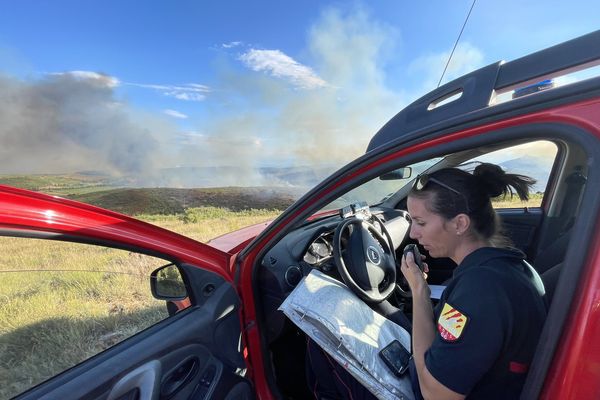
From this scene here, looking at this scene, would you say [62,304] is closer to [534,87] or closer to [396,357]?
[396,357]

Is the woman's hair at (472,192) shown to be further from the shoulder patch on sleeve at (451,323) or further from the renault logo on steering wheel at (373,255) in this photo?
the renault logo on steering wheel at (373,255)

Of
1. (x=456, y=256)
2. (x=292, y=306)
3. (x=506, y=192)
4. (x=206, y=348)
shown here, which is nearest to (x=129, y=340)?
(x=206, y=348)

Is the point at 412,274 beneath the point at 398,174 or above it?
beneath

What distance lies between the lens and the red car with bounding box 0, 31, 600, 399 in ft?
2.74

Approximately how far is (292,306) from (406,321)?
66cm

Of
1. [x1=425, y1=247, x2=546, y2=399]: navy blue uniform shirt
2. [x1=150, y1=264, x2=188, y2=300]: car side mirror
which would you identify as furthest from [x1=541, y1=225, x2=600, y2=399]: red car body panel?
[x1=150, y1=264, x2=188, y2=300]: car side mirror

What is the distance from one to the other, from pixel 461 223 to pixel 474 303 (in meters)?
0.34

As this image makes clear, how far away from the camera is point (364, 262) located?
73.4 inches

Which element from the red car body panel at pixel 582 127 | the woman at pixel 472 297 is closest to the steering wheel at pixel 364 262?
the woman at pixel 472 297

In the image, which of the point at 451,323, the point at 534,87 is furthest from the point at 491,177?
the point at 451,323

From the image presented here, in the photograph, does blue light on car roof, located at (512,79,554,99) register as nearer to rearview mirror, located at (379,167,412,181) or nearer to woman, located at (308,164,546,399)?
woman, located at (308,164,546,399)

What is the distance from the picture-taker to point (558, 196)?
2564 millimetres

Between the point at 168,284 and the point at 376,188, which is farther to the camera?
the point at 376,188

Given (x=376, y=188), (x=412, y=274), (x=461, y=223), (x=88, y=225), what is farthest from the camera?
(x=376, y=188)
